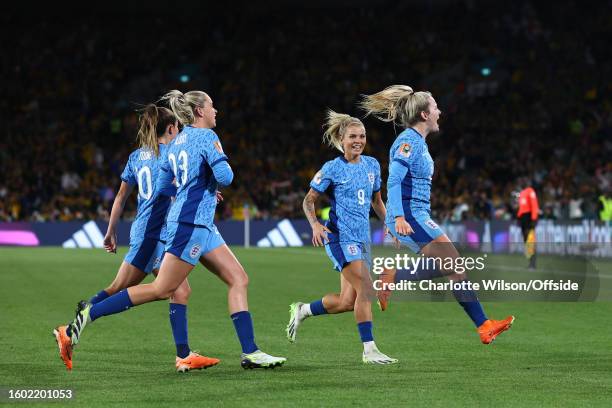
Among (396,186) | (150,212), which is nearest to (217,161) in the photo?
(150,212)

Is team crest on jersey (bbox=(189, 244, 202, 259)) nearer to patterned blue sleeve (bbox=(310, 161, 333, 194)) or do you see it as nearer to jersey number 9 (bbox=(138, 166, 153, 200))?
jersey number 9 (bbox=(138, 166, 153, 200))

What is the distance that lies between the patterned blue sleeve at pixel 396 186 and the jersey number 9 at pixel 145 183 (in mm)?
2004

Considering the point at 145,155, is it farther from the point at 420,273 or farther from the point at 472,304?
the point at 472,304

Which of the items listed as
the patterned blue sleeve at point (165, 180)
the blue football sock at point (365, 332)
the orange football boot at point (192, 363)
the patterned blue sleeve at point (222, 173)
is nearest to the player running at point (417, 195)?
the blue football sock at point (365, 332)

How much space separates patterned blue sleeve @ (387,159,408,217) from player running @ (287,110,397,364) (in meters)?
0.18

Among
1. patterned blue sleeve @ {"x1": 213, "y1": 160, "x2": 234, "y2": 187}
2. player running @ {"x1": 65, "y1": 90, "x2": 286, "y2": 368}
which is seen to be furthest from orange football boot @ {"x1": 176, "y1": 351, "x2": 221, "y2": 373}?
patterned blue sleeve @ {"x1": 213, "y1": 160, "x2": 234, "y2": 187}

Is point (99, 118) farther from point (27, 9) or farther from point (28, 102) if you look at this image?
point (27, 9)

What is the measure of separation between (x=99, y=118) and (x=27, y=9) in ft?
27.4

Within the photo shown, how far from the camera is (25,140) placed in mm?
40875

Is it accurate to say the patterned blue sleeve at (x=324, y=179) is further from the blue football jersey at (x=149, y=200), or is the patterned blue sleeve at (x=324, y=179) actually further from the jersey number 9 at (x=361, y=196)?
the blue football jersey at (x=149, y=200)

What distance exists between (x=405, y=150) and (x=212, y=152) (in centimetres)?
189

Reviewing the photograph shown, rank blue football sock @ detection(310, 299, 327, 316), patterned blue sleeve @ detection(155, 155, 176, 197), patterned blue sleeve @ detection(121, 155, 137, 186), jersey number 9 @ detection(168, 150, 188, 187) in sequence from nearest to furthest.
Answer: jersey number 9 @ detection(168, 150, 188, 187), patterned blue sleeve @ detection(155, 155, 176, 197), patterned blue sleeve @ detection(121, 155, 137, 186), blue football sock @ detection(310, 299, 327, 316)

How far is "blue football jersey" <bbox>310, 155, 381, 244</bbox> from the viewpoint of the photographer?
9.42 metres

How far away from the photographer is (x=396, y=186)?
9445mm
